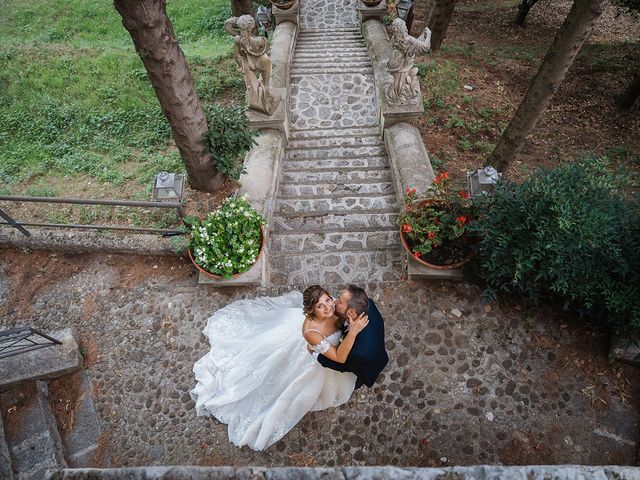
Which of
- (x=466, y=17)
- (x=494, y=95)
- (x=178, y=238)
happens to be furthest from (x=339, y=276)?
(x=466, y=17)

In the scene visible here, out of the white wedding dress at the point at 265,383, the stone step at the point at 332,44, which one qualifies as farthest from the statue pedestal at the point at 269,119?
the stone step at the point at 332,44

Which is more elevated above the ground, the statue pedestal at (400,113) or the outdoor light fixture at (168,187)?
the statue pedestal at (400,113)

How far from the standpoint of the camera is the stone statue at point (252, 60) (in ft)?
21.1

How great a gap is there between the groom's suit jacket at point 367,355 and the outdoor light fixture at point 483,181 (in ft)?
8.09

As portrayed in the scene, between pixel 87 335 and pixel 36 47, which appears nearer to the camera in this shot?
pixel 87 335

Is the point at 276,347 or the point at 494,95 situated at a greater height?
the point at 494,95

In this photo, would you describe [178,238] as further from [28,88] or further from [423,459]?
[28,88]

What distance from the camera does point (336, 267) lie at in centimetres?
590

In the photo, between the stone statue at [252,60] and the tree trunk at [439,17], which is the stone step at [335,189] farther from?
the tree trunk at [439,17]

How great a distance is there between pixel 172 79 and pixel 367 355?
4.41 metres

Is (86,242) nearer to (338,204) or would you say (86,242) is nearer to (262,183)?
(262,183)

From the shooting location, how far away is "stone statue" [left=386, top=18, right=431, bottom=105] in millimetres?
6625

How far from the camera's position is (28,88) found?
10023 millimetres

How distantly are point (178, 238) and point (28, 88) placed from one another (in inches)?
313
